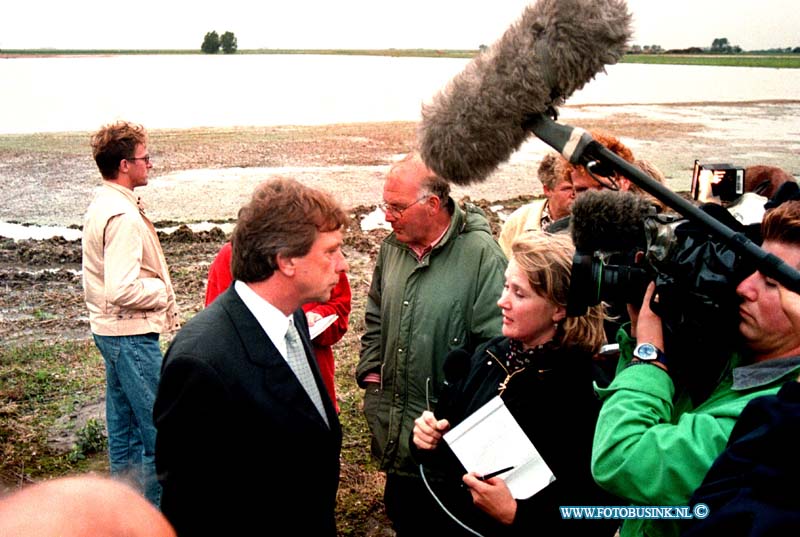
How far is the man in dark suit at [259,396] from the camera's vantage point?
241 centimetres

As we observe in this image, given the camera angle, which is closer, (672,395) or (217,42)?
(672,395)

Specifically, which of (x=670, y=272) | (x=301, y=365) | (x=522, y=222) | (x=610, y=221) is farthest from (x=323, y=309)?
(x=670, y=272)

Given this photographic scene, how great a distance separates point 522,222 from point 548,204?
27 centimetres

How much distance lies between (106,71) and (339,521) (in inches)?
3109

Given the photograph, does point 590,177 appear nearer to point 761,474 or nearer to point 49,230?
point 761,474

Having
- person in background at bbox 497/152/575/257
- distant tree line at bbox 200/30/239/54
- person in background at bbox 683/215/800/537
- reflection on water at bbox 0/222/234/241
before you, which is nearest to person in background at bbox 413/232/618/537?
person in background at bbox 683/215/800/537

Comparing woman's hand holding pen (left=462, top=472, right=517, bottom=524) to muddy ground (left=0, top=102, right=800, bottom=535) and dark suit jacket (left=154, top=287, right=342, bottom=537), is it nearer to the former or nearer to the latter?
dark suit jacket (left=154, top=287, right=342, bottom=537)

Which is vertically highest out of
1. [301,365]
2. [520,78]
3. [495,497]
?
[520,78]

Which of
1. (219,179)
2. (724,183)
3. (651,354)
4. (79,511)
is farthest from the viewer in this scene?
(219,179)

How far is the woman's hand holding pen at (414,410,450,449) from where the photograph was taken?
2.88 meters

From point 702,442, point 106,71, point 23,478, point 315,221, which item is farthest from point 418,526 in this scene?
point 106,71

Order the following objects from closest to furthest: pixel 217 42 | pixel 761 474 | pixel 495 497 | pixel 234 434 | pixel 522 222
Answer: pixel 761 474 < pixel 234 434 < pixel 495 497 < pixel 522 222 < pixel 217 42

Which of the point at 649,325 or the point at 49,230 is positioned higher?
the point at 649,325

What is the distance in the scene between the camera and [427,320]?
3779 mm
